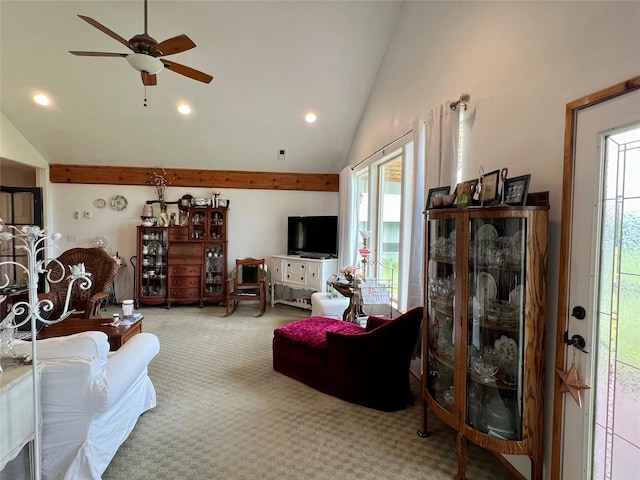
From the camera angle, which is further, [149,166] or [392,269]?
[149,166]

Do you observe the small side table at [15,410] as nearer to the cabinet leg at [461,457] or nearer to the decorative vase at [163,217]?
the cabinet leg at [461,457]

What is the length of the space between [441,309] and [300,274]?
3.77 metres

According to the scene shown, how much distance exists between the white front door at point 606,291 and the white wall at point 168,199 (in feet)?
17.2

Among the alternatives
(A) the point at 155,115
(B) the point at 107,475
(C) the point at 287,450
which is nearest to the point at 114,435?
(B) the point at 107,475

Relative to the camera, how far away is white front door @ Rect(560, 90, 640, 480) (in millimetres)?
1443

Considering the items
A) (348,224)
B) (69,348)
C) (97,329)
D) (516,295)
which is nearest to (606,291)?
(516,295)

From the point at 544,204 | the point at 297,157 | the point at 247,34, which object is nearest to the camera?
the point at 544,204

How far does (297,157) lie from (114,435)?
4.89m

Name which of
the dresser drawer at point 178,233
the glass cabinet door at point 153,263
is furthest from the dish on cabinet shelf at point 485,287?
the glass cabinet door at point 153,263

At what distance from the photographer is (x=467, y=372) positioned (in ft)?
6.29

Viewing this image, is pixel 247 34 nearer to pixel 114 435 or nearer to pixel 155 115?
pixel 155 115

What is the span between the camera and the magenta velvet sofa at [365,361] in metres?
2.60

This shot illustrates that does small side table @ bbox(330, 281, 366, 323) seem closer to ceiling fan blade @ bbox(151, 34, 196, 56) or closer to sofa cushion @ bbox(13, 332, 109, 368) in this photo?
sofa cushion @ bbox(13, 332, 109, 368)

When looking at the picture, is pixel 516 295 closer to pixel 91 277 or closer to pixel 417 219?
pixel 417 219
